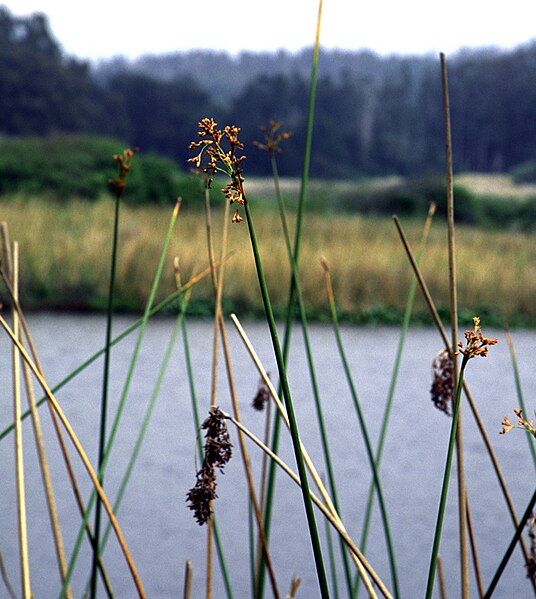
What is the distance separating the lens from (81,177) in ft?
29.2

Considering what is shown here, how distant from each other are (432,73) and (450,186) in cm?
2957

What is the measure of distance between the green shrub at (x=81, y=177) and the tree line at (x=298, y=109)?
1097 centimetres

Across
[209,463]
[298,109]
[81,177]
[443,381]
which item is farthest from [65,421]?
[298,109]

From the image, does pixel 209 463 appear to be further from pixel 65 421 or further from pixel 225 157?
pixel 225 157

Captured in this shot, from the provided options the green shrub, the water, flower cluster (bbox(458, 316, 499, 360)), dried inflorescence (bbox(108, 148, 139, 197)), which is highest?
dried inflorescence (bbox(108, 148, 139, 197))

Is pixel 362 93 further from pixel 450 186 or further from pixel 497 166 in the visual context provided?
pixel 450 186

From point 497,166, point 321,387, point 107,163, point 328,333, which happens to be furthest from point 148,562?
point 497,166

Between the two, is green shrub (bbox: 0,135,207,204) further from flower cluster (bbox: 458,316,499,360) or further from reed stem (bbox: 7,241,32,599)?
flower cluster (bbox: 458,316,499,360)

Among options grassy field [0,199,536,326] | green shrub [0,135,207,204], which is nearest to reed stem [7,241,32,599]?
grassy field [0,199,536,326]

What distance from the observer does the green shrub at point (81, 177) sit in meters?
8.53

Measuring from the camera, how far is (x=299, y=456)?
0.51 metres

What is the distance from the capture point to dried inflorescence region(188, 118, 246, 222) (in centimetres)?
43

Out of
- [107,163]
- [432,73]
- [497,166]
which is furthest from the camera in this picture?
[432,73]

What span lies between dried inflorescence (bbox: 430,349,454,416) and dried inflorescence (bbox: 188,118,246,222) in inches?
13.5
